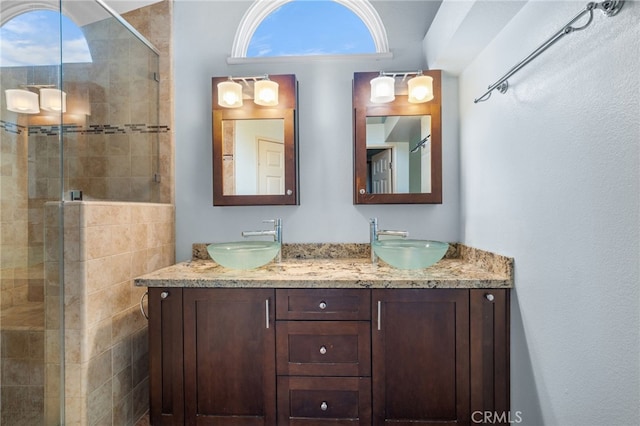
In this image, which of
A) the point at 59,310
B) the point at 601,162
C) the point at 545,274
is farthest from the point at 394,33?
the point at 59,310

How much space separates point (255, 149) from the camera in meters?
2.03

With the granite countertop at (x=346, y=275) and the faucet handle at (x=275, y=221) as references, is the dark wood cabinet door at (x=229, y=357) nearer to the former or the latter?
the granite countertop at (x=346, y=275)

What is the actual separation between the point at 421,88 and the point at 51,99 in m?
2.06

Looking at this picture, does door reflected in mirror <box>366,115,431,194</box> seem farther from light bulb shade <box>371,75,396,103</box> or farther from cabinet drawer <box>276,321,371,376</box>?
cabinet drawer <box>276,321,371,376</box>

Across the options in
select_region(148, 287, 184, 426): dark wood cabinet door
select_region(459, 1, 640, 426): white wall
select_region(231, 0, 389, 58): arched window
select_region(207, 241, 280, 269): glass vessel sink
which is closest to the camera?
select_region(459, 1, 640, 426): white wall

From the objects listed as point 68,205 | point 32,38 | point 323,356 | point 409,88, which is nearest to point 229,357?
point 323,356

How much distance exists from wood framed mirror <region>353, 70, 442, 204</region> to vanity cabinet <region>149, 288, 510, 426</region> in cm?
72

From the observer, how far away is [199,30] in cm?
212

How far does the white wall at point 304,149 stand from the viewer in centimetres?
206

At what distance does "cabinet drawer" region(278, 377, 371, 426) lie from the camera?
148cm

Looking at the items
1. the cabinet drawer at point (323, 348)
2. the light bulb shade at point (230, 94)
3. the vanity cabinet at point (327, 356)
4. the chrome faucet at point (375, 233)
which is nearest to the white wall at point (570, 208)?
the vanity cabinet at point (327, 356)

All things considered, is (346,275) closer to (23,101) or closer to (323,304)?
(323,304)

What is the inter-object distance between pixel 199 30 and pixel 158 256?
59.4 inches
